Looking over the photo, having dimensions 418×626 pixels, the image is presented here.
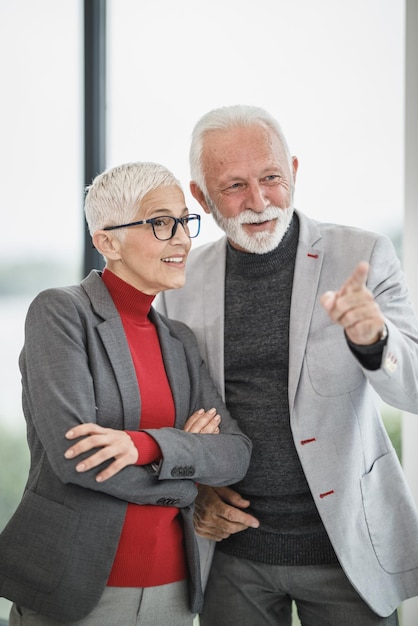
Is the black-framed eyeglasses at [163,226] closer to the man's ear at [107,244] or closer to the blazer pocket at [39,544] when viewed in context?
the man's ear at [107,244]

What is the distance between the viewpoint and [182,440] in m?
1.68

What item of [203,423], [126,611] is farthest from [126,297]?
[126,611]

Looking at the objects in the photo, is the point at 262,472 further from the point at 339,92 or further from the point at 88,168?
the point at 88,168

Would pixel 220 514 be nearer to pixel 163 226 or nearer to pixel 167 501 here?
pixel 167 501

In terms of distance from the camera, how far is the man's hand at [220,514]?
192 centimetres

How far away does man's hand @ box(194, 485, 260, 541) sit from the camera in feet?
6.31

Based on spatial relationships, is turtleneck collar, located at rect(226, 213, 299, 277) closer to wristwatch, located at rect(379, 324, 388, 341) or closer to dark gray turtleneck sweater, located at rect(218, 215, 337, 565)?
dark gray turtleneck sweater, located at rect(218, 215, 337, 565)

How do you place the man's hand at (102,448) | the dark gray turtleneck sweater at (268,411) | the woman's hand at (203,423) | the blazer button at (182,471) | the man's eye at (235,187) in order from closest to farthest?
the man's hand at (102,448) < the blazer button at (182,471) < the woman's hand at (203,423) < the dark gray turtleneck sweater at (268,411) < the man's eye at (235,187)

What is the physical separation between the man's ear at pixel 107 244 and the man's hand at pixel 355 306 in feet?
2.12

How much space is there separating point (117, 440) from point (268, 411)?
0.53 metres

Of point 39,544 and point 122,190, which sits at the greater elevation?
point 122,190

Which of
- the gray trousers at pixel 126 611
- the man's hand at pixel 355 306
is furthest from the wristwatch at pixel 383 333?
the gray trousers at pixel 126 611

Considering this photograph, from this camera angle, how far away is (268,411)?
1955 mm

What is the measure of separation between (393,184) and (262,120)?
0.73 m
